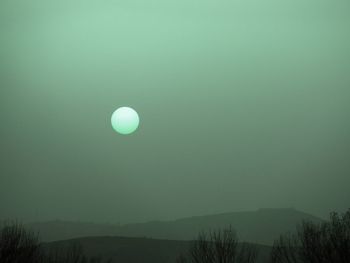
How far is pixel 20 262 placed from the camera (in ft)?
95.2

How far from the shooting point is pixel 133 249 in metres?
110

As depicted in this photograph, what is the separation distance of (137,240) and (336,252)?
96.8 metres

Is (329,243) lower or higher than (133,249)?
lower

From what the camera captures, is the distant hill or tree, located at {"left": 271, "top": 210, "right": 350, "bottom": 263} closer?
tree, located at {"left": 271, "top": 210, "right": 350, "bottom": 263}

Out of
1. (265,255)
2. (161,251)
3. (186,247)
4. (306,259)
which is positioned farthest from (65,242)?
(306,259)

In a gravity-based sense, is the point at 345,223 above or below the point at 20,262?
above

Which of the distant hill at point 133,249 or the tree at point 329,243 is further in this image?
the distant hill at point 133,249

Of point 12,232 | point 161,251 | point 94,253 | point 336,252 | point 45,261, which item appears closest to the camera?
point 336,252

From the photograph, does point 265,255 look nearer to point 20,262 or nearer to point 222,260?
point 222,260

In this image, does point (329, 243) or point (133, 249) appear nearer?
point (329, 243)

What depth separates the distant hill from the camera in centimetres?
10344

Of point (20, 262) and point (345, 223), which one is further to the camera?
point (345, 223)

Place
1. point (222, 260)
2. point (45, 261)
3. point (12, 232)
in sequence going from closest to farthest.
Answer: point (12, 232)
point (222, 260)
point (45, 261)

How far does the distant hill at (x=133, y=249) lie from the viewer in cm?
10344
